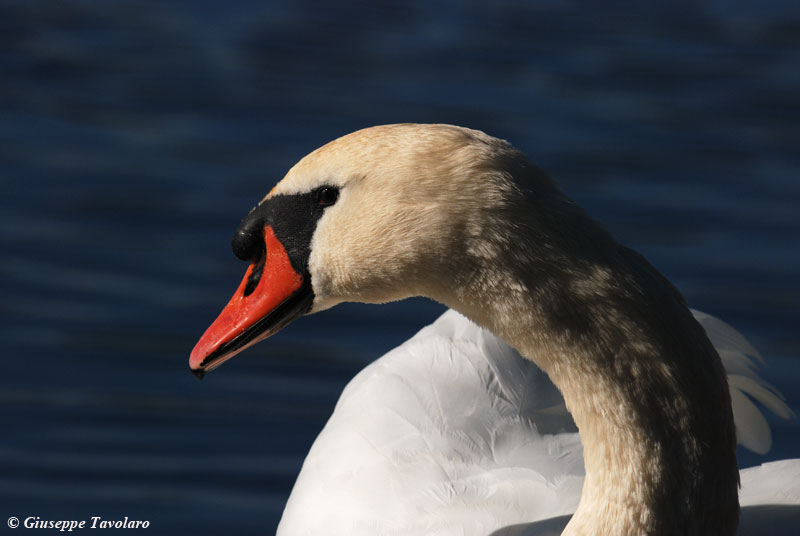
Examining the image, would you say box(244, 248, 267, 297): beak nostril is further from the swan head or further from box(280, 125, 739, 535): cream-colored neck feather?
box(280, 125, 739, 535): cream-colored neck feather

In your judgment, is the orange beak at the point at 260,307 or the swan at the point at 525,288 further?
the orange beak at the point at 260,307

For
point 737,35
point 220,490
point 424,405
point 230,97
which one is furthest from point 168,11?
point 424,405

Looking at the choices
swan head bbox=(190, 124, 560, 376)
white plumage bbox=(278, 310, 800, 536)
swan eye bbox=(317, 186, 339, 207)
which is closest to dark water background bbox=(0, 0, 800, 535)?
white plumage bbox=(278, 310, 800, 536)

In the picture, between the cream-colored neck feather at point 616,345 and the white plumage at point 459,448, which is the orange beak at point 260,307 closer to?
the cream-colored neck feather at point 616,345

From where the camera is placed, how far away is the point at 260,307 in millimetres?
3084

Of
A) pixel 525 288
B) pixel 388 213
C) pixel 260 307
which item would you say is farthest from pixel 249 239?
pixel 525 288

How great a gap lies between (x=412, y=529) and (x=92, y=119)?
4258mm

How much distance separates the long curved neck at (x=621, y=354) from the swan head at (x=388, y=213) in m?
0.04

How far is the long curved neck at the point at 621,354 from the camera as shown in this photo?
2.66 m

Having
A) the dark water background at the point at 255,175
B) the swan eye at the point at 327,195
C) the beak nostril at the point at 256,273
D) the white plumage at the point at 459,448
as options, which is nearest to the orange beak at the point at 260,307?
the beak nostril at the point at 256,273

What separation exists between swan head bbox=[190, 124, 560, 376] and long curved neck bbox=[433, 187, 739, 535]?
0.04m

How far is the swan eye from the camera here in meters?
2.85

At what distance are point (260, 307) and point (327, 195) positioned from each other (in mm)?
363

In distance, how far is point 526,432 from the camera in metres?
4.12
